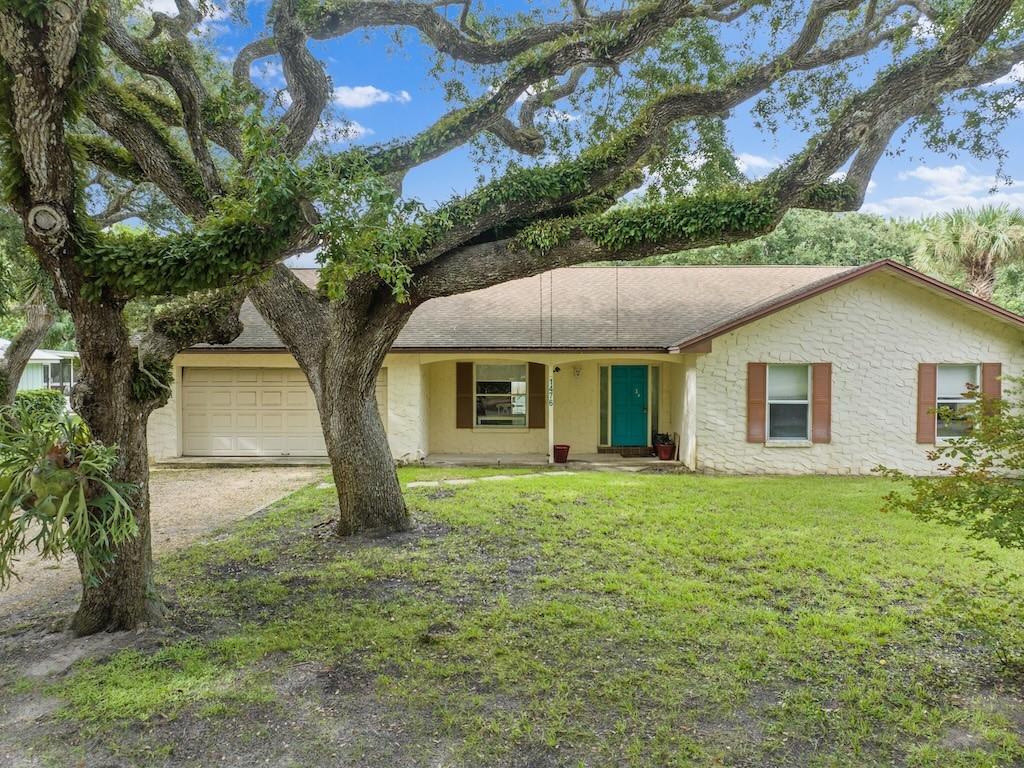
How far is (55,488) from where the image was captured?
11.3ft

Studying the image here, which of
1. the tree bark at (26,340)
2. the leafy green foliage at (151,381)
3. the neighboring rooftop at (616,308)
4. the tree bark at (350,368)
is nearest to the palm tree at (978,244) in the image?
the neighboring rooftop at (616,308)

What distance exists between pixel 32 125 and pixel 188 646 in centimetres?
358

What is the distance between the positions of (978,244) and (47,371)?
139 feet

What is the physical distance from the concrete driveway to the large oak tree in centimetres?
163

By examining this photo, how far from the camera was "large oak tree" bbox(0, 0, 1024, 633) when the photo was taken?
3.80 m

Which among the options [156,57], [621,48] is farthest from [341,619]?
[621,48]

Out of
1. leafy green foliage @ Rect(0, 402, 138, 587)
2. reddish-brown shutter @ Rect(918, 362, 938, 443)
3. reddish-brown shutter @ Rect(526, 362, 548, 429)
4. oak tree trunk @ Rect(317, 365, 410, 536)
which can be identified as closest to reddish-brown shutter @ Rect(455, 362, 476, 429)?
reddish-brown shutter @ Rect(526, 362, 548, 429)

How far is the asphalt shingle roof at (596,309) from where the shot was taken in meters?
12.7

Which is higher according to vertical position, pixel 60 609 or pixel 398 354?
pixel 398 354

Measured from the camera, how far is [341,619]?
492 cm

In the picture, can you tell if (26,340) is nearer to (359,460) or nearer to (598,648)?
(359,460)

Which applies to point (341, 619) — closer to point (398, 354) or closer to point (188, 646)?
point (188, 646)

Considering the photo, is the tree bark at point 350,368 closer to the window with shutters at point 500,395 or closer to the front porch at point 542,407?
the front porch at point 542,407

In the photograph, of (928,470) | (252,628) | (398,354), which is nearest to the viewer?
(252,628)
